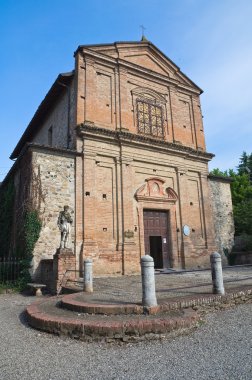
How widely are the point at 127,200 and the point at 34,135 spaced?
1025 centimetres

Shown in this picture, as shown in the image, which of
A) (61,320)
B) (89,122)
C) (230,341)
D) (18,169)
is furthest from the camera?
(18,169)

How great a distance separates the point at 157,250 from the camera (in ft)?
54.3

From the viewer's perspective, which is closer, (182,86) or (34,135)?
(182,86)

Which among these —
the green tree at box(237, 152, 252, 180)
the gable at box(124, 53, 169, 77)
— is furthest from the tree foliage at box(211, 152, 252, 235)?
the gable at box(124, 53, 169, 77)

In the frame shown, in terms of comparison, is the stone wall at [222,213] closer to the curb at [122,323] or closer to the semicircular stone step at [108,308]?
the curb at [122,323]

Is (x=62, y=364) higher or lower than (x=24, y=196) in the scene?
lower

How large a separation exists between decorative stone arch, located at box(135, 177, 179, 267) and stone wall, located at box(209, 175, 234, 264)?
3462 mm

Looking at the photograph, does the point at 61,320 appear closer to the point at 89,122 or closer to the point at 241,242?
the point at 89,122

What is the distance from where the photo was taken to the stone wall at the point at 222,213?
1770cm

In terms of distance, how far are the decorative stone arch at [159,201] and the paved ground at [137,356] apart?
30.1ft

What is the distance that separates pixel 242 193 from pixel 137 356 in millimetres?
29401

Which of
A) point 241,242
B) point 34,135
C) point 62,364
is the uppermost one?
point 34,135

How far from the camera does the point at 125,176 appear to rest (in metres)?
14.5

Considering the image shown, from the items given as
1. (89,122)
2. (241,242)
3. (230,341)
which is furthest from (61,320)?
(241,242)
